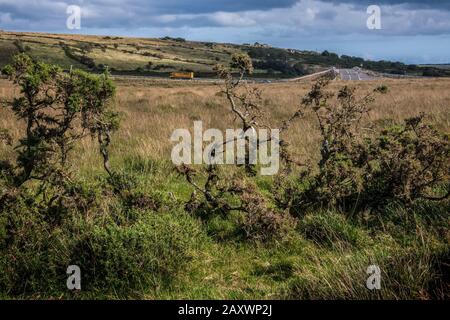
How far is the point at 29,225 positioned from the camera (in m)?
5.42

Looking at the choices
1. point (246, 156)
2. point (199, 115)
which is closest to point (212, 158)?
point (246, 156)

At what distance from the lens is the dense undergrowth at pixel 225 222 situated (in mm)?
4656

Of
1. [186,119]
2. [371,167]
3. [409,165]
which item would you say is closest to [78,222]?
[371,167]

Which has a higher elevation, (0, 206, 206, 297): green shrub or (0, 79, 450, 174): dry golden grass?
(0, 79, 450, 174): dry golden grass

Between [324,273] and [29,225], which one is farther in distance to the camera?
[29,225]

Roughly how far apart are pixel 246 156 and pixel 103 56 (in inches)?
3634

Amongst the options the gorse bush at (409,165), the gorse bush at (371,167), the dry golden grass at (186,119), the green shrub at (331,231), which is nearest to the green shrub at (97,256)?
the green shrub at (331,231)

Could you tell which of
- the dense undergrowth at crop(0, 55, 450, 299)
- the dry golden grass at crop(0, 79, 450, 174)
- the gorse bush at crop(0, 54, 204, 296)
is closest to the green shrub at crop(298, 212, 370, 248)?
the dense undergrowth at crop(0, 55, 450, 299)

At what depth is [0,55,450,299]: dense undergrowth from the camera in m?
4.66

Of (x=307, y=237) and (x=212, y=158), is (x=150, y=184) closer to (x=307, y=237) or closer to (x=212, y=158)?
(x=212, y=158)

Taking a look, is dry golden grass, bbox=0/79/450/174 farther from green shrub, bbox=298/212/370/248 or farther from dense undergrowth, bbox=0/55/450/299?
green shrub, bbox=298/212/370/248

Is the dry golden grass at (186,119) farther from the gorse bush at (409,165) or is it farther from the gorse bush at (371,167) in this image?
the gorse bush at (409,165)

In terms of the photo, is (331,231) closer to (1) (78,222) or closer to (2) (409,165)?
(2) (409,165)
